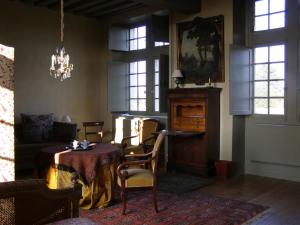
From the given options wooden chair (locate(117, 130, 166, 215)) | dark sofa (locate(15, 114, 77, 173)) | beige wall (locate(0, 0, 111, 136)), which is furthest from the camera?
beige wall (locate(0, 0, 111, 136))

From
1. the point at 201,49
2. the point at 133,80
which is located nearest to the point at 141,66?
the point at 133,80

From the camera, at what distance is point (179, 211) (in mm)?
3928

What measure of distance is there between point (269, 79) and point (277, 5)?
1.20m

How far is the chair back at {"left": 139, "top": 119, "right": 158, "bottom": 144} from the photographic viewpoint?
20.5 feet

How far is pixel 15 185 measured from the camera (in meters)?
2.05

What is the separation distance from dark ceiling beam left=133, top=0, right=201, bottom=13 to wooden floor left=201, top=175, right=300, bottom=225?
115 inches

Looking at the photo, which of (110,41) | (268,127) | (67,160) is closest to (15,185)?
(67,160)

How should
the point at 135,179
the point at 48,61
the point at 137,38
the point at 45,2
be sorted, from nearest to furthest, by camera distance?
the point at 135,179 → the point at 45,2 → the point at 48,61 → the point at 137,38

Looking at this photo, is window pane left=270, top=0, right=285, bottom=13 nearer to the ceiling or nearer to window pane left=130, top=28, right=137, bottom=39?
the ceiling

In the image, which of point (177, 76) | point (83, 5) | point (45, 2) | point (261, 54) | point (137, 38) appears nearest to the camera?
point (261, 54)

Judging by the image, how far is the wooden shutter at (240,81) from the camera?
546 cm

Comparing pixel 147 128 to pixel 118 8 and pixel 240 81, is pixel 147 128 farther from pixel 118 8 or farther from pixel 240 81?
pixel 118 8

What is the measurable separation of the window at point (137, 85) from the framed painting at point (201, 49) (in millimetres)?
1419

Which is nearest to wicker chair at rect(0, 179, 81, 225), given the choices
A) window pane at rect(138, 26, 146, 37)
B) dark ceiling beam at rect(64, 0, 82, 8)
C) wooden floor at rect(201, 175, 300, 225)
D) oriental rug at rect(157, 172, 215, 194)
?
wooden floor at rect(201, 175, 300, 225)
